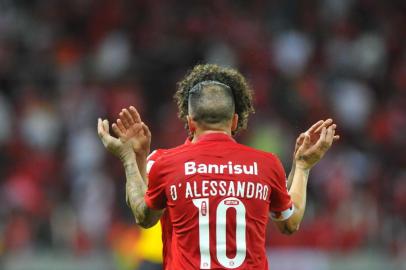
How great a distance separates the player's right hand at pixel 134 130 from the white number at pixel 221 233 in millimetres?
674

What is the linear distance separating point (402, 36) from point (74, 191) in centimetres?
553

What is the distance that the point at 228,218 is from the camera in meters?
4.73

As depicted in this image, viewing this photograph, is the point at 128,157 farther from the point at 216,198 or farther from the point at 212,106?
the point at 216,198

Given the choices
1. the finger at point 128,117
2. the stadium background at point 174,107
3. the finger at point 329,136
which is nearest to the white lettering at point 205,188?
the finger at point 128,117

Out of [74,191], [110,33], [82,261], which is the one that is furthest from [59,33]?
[82,261]

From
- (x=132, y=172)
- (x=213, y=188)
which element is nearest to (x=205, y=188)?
(x=213, y=188)

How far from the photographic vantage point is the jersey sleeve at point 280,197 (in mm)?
4910

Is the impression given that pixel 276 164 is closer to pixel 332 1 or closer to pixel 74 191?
pixel 74 191

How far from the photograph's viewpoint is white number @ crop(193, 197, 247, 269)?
4711 millimetres

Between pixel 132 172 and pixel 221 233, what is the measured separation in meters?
0.68

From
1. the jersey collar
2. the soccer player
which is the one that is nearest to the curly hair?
the soccer player

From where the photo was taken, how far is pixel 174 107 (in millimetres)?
13008

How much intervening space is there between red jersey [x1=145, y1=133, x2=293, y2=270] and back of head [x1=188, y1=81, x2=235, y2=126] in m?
0.08

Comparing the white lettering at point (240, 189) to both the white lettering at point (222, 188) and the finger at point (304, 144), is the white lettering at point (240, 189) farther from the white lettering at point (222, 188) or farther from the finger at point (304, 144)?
the finger at point (304, 144)
